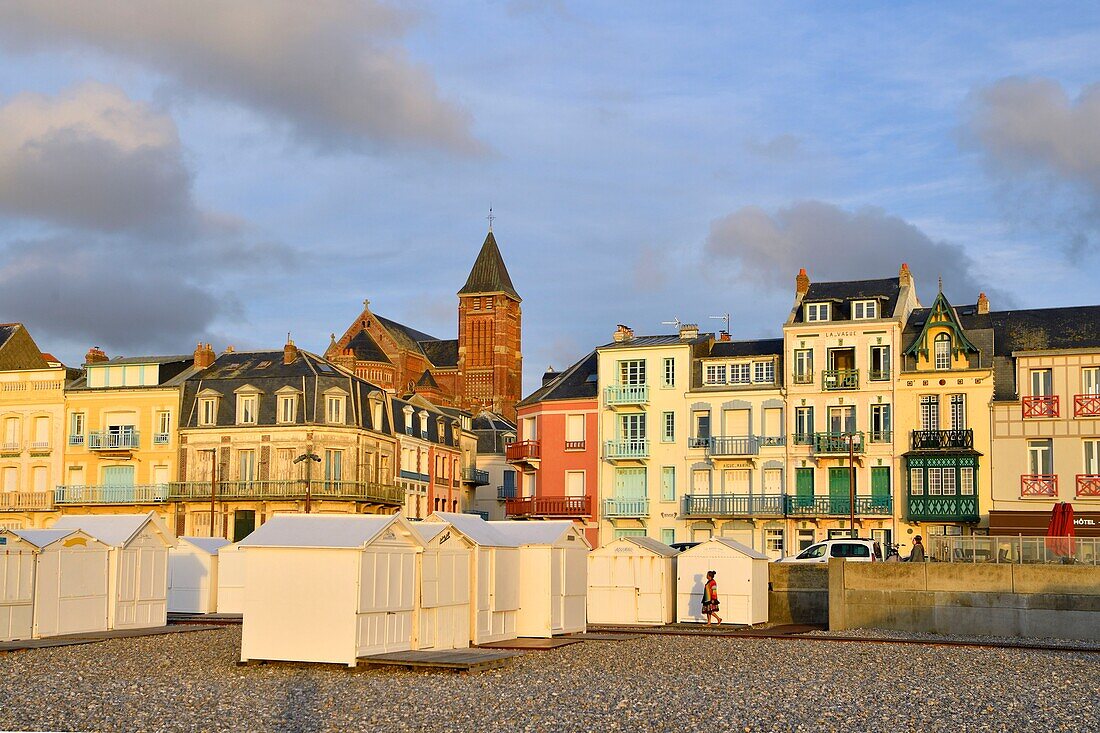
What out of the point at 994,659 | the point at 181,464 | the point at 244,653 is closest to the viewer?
the point at 244,653

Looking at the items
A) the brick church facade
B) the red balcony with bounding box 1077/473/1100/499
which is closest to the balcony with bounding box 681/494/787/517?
the red balcony with bounding box 1077/473/1100/499

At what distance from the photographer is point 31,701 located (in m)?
22.0

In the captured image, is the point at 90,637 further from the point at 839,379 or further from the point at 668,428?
the point at 839,379

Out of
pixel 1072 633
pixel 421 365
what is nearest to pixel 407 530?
pixel 1072 633

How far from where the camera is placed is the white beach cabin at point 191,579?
43781mm

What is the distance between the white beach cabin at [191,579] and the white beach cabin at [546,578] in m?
12.5

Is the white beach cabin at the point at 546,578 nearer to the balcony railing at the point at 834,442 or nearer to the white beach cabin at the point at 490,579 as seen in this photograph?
the white beach cabin at the point at 490,579

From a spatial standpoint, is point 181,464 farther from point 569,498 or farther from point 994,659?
point 994,659

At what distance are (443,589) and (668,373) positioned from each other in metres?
33.2

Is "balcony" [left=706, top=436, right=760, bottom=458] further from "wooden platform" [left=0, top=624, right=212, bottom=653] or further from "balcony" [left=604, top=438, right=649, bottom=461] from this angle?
"wooden platform" [left=0, top=624, right=212, bottom=653]

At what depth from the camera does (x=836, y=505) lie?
188 ft

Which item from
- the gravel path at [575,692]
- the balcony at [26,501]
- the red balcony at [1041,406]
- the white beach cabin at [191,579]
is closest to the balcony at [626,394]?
the red balcony at [1041,406]

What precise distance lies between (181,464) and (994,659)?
4578 centimetres

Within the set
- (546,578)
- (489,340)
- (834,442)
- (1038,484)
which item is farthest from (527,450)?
(489,340)
